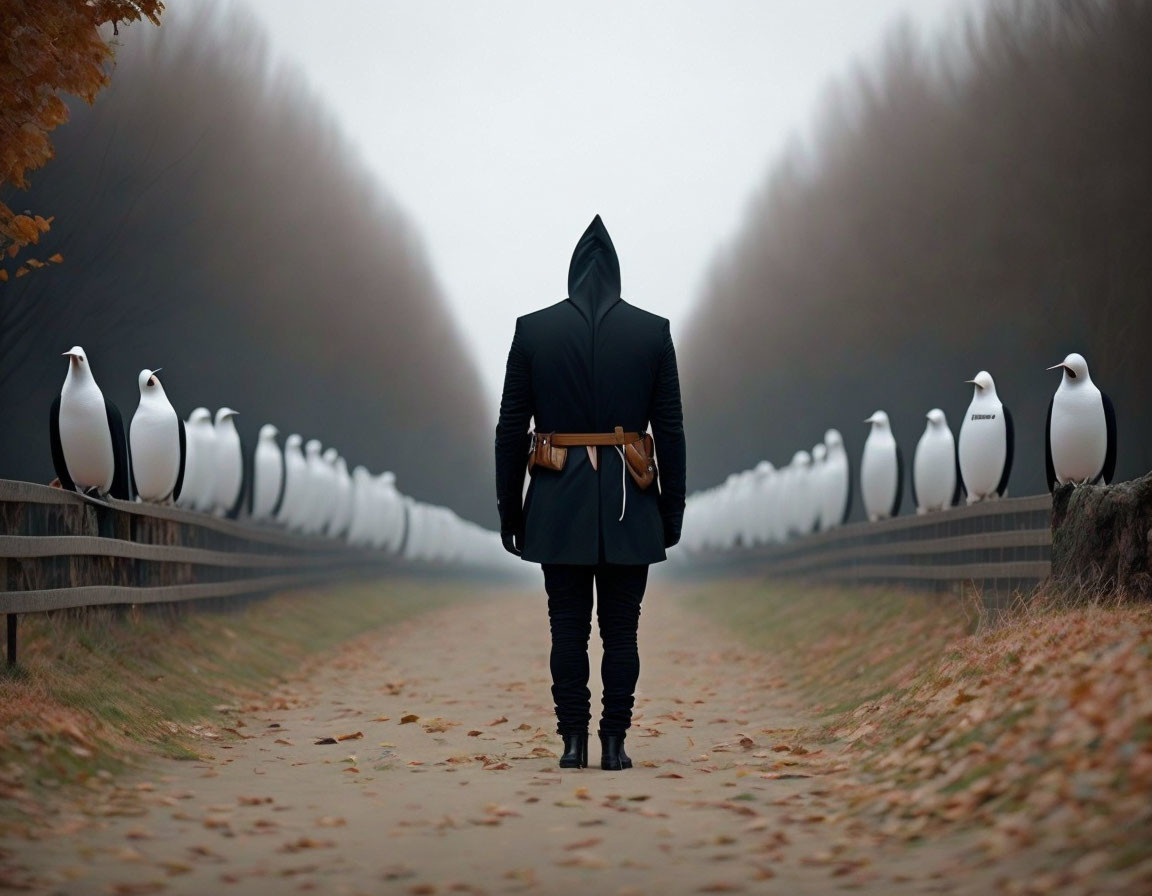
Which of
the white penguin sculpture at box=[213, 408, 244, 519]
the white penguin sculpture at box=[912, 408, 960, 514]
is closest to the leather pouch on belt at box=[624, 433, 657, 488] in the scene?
the white penguin sculpture at box=[912, 408, 960, 514]

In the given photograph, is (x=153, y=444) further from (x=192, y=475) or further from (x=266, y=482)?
(x=266, y=482)

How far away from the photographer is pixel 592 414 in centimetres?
726

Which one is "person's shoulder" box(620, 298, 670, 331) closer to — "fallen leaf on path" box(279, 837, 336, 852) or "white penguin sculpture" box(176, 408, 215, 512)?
"fallen leaf on path" box(279, 837, 336, 852)

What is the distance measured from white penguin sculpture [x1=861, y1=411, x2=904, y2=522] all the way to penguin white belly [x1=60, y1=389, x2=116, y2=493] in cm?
916

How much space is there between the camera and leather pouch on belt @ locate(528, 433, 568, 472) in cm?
721

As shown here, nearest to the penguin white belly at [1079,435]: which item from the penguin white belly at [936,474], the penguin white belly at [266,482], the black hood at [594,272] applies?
the penguin white belly at [936,474]

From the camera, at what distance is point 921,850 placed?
5.02 metres

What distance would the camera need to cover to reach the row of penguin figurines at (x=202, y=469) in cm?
1038

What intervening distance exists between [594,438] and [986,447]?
679 cm

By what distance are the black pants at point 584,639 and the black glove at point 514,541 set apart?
0.16m

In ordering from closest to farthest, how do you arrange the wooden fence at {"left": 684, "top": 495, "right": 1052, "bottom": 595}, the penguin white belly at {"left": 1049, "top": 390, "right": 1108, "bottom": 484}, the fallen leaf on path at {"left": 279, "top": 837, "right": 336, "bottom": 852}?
the fallen leaf on path at {"left": 279, "top": 837, "right": 336, "bottom": 852} → the wooden fence at {"left": 684, "top": 495, "right": 1052, "bottom": 595} → the penguin white belly at {"left": 1049, "top": 390, "right": 1108, "bottom": 484}

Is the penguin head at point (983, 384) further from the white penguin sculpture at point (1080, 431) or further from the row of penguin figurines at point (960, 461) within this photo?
the white penguin sculpture at point (1080, 431)

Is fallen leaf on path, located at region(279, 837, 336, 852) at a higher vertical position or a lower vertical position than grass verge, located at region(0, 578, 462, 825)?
lower

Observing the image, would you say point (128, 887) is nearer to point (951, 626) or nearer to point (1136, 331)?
point (951, 626)
